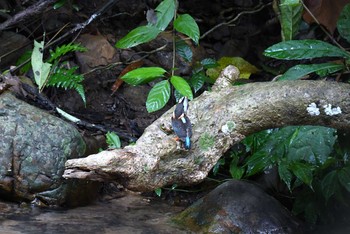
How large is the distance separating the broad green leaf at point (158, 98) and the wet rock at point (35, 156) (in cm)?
59

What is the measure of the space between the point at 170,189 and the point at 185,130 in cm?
119

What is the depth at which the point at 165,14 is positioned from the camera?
11.7 feet

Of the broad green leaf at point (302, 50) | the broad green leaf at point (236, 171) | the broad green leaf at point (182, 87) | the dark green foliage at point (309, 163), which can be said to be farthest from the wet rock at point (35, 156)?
the broad green leaf at point (302, 50)

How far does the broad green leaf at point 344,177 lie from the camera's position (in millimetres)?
2797

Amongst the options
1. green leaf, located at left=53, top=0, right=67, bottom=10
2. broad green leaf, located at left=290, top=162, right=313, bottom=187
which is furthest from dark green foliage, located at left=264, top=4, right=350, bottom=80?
green leaf, located at left=53, top=0, right=67, bottom=10

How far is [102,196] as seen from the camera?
353 centimetres

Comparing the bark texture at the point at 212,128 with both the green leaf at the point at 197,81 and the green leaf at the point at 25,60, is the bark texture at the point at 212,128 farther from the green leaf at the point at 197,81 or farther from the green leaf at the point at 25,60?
the green leaf at the point at 25,60

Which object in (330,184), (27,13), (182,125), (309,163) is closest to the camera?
(182,125)

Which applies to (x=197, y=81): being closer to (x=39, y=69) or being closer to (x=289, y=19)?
(x=289, y=19)

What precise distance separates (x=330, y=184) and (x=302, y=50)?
692 millimetres

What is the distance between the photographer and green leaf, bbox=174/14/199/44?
3.34 meters

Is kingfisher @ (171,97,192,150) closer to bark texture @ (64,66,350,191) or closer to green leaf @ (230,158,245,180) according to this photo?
bark texture @ (64,66,350,191)

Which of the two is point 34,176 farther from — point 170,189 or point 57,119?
point 170,189

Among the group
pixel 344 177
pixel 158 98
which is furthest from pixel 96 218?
pixel 344 177
